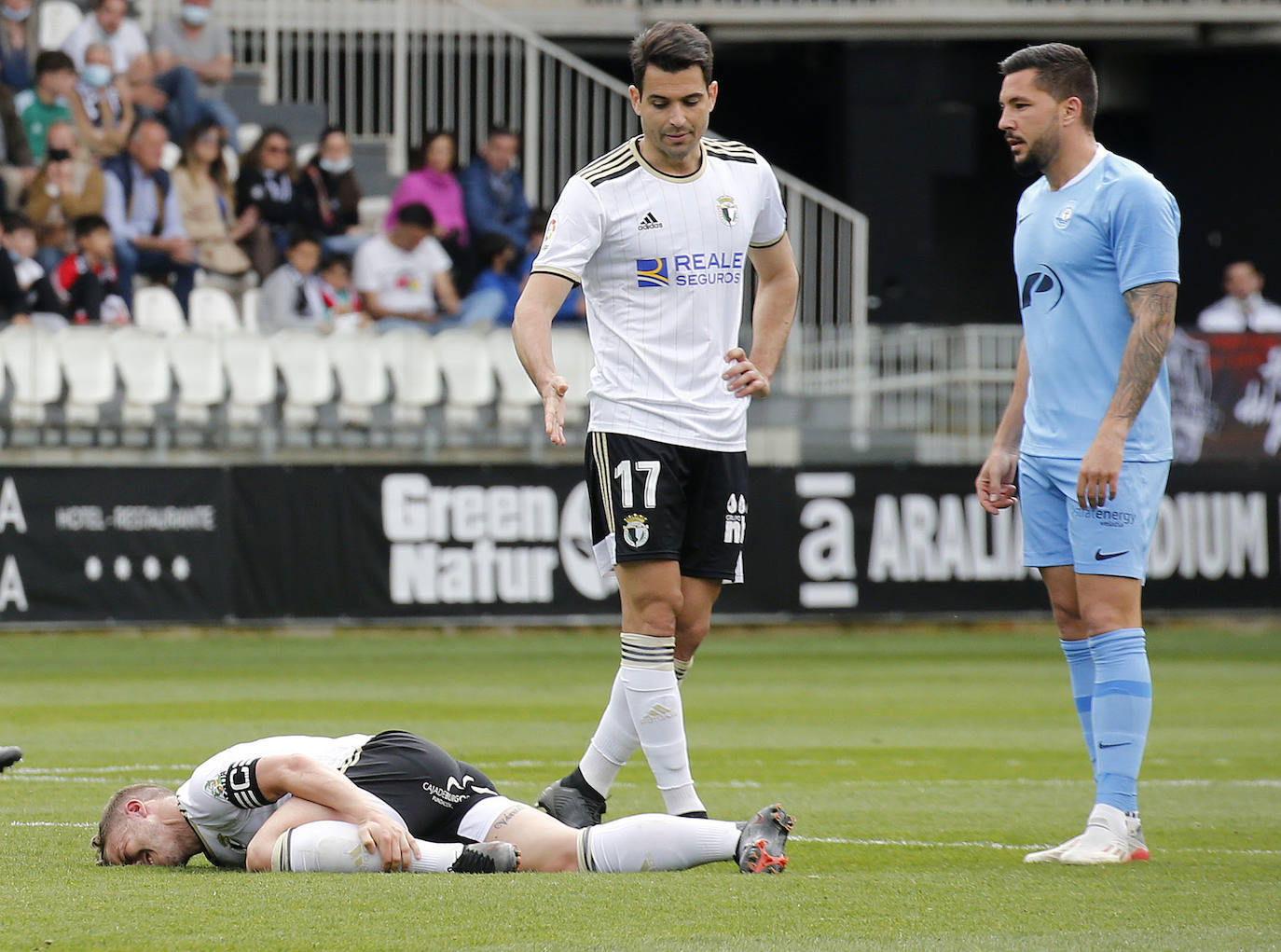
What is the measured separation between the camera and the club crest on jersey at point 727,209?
601 cm

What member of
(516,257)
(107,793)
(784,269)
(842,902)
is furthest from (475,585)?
(842,902)

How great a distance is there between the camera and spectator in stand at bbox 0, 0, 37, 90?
1923cm

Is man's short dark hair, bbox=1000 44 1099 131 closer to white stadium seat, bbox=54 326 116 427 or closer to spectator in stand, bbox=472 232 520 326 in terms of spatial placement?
white stadium seat, bbox=54 326 116 427

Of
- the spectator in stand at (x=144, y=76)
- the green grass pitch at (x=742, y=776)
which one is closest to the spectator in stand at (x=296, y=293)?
the spectator in stand at (x=144, y=76)

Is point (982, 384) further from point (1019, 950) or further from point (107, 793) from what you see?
point (1019, 950)

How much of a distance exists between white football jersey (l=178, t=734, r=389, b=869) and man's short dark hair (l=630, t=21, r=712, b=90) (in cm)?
216

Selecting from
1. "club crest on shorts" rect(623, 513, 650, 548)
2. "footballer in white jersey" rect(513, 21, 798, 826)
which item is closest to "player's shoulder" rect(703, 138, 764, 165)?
"footballer in white jersey" rect(513, 21, 798, 826)

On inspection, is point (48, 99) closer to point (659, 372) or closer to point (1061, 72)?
point (659, 372)

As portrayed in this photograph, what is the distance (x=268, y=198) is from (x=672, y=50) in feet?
45.4

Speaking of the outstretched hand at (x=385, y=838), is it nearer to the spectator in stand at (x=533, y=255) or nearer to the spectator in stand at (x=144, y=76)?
the spectator in stand at (x=533, y=255)

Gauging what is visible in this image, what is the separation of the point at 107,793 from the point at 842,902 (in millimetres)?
3599

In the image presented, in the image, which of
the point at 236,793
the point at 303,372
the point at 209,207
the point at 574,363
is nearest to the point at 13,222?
the point at 209,207

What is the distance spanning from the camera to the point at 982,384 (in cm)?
1817

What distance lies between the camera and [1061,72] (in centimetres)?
585
